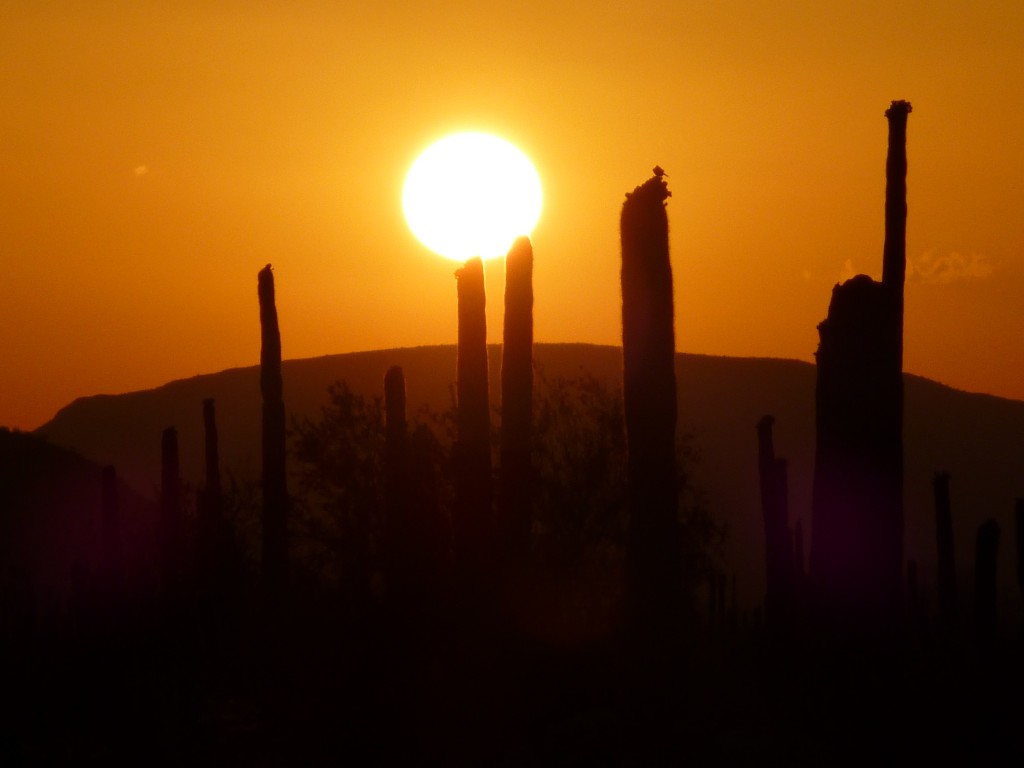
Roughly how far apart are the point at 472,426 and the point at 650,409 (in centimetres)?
521

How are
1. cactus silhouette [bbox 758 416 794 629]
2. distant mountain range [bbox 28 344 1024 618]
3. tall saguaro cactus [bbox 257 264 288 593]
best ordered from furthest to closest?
distant mountain range [bbox 28 344 1024 618] < tall saguaro cactus [bbox 257 264 288 593] < cactus silhouette [bbox 758 416 794 629]

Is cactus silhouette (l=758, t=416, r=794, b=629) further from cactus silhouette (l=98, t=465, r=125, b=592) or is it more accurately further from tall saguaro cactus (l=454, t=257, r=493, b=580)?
cactus silhouette (l=98, t=465, r=125, b=592)

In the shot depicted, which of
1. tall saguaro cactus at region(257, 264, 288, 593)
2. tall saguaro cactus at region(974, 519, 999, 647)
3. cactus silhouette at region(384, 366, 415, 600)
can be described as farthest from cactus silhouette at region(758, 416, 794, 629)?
tall saguaro cactus at region(257, 264, 288, 593)

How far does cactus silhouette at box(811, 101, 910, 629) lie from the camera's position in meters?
14.5

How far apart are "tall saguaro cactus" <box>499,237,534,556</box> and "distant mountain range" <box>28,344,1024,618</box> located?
67.0 metres

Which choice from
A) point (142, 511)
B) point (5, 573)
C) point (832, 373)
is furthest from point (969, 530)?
point (832, 373)

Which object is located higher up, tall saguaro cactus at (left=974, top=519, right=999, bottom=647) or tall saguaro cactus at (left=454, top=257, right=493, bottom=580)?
tall saguaro cactus at (left=454, top=257, right=493, bottom=580)

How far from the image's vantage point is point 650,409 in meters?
16.2

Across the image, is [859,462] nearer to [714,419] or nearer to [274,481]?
[274,481]

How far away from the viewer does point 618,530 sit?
97.8ft

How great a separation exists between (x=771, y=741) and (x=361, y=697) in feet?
14.6

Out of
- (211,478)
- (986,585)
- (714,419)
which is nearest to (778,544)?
(986,585)

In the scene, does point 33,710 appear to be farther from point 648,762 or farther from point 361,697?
point 648,762

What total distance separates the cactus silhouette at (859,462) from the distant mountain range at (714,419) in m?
72.8
